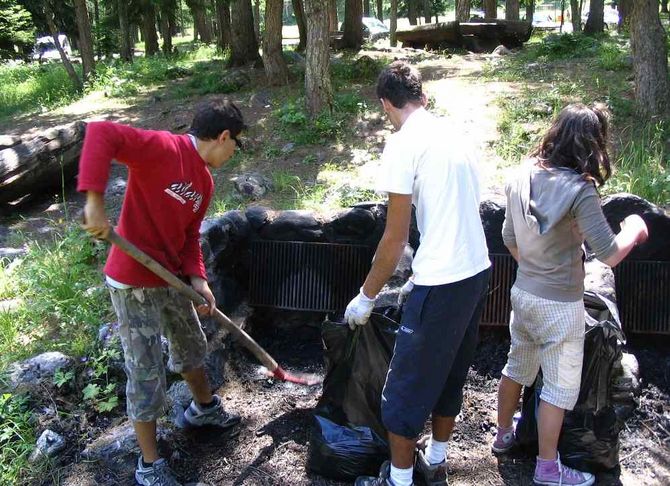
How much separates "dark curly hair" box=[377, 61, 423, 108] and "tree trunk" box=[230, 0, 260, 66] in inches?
414

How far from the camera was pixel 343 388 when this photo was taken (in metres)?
2.77

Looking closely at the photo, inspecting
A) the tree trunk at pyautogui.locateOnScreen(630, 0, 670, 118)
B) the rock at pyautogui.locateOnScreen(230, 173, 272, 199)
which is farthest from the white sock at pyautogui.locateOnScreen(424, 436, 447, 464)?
the tree trunk at pyautogui.locateOnScreen(630, 0, 670, 118)

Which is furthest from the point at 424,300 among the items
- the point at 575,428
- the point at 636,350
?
the point at 636,350

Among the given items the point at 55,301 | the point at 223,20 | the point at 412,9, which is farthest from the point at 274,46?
the point at 412,9

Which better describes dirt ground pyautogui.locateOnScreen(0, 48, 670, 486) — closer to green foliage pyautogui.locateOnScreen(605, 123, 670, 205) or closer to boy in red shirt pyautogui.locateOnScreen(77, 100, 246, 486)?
boy in red shirt pyautogui.locateOnScreen(77, 100, 246, 486)

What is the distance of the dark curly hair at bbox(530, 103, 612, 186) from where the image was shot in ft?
7.34

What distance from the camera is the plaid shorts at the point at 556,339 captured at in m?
2.40

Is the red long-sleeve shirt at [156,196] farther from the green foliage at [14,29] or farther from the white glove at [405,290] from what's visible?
the green foliage at [14,29]

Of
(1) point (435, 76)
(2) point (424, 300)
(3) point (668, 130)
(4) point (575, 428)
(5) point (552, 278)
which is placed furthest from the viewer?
(1) point (435, 76)

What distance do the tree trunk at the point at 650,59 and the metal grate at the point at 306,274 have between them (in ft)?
15.4

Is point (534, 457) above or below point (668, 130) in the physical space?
below

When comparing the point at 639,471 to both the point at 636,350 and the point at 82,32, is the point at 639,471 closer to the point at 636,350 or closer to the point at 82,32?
the point at 636,350

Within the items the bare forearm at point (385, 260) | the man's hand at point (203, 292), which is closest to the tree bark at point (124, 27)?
the man's hand at point (203, 292)

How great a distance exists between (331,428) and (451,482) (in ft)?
2.10
